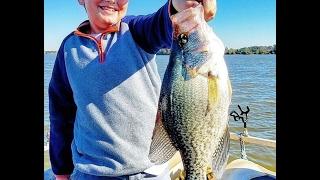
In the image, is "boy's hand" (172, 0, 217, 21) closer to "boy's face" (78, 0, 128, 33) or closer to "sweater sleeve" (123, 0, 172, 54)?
"sweater sleeve" (123, 0, 172, 54)

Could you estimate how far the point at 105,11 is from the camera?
1546mm

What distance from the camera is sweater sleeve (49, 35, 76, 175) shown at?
1.75 m

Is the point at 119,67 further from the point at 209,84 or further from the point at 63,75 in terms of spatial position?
the point at 209,84

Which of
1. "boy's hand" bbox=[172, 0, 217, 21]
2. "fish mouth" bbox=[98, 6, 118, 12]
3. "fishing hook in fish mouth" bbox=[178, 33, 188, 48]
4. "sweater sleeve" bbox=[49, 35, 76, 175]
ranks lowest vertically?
"sweater sleeve" bbox=[49, 35, 76, 175]

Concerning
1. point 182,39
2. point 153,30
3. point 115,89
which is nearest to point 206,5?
point 182,39

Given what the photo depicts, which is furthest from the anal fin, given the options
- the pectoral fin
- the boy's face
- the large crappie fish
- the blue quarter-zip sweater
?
the boy's face

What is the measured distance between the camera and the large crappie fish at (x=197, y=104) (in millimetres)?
1126

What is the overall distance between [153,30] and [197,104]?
→ 41cm

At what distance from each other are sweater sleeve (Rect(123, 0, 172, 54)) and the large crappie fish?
6.7 inches

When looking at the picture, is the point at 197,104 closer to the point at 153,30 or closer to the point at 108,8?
the point at 153,30

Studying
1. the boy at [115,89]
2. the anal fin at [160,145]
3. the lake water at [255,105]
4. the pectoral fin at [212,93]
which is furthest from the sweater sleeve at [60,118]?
the lake water at [255,105]

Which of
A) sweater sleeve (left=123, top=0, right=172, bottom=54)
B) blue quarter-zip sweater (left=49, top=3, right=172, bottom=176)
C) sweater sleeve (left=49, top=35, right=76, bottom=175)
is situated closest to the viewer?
sweater sleeve (left=123, top=0, right=172, bottom=54)
